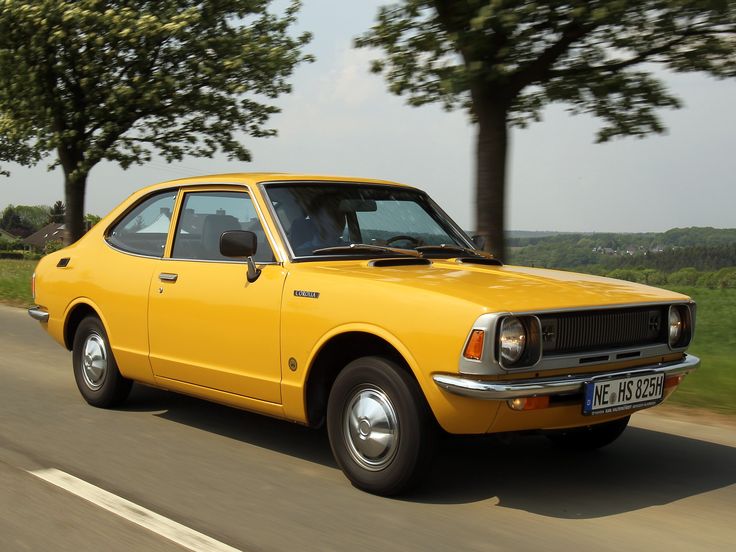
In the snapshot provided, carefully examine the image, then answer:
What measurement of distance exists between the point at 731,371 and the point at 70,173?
1606 cm

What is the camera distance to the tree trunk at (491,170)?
33.3 ft

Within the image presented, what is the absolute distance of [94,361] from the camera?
673 centimetres

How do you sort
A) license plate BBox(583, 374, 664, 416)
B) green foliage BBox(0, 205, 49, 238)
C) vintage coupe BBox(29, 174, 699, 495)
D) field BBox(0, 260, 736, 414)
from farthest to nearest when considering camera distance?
1. green foliage BBox(0, 205, 49, 238)
2. field BBox(0, 260, 736, 414)
3. license plate BBox(583, 374, 664, 416)
4. vintage coupe BBox(29, 174, 699, 495)

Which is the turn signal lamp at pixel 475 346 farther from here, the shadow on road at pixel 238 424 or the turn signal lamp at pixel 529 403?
the shadow on road at pixel 238 424

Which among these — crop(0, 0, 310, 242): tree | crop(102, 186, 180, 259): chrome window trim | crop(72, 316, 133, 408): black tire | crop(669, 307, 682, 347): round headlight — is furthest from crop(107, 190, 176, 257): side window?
crop(0, 0, 310, 242): tree

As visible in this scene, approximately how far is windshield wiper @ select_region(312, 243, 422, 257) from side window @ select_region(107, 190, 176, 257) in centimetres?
142

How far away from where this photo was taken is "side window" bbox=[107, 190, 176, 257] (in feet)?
20.6

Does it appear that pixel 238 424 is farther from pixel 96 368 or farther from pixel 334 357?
pixel 334 357

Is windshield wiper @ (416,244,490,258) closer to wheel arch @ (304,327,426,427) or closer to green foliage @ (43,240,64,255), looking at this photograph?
wheel arch @ (304,327,426,427)

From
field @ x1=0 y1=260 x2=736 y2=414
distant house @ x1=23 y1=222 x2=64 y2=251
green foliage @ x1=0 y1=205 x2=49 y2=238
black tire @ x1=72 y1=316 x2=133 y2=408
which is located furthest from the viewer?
green foliage @ x1=0 y1=205 x2=49 y2=238

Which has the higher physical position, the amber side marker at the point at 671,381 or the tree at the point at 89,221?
the tree at the point at 89,221

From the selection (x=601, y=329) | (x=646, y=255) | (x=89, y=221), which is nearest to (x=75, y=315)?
(x=601, y=329)

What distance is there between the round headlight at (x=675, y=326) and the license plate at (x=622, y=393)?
0.30m

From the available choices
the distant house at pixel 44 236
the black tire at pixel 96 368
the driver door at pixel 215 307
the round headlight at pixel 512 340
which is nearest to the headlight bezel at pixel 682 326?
the round headlight at pixel 512 340
